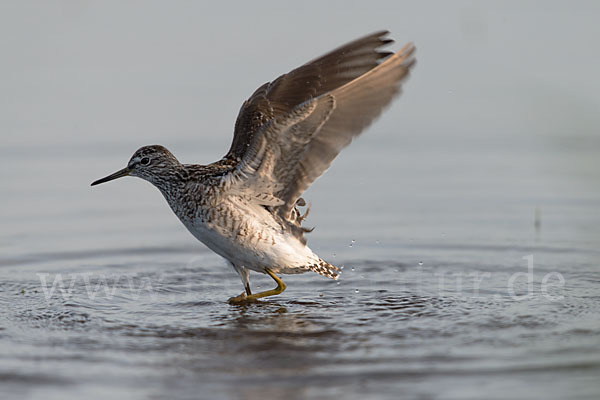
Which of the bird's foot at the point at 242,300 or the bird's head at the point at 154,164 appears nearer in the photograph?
the bird's foot at the point at 242,300

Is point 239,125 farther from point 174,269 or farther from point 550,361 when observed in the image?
point 550,361

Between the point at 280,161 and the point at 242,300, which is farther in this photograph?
the point at 242,300

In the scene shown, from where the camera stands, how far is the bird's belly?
25.2ft

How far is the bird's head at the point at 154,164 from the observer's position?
822 centimetres

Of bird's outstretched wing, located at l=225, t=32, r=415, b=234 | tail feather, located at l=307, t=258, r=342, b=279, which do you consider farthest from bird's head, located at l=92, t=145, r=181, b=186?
tail feather, located at l=307, t=258, r=342, b=279

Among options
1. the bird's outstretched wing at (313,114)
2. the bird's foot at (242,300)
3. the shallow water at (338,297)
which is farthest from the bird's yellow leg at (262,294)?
the bird's outstretched wing at (313,114)

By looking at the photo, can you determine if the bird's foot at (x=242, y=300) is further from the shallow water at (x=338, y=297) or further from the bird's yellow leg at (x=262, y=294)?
the shallow water at (x=338, y=297)

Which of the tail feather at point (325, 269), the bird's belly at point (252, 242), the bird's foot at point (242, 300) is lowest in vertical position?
the bird's foot at point (242, 300)

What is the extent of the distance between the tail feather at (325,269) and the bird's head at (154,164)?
1.44m

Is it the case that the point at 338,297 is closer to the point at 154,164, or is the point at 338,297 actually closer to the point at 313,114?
the point at 313,114

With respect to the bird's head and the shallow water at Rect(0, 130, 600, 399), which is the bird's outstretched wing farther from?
the shallow water at Rect(0, 130, 600, 399)

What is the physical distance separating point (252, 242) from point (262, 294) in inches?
25.9

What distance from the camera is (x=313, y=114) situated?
7.04 metres

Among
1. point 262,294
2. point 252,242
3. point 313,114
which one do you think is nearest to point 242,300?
point 262,294
